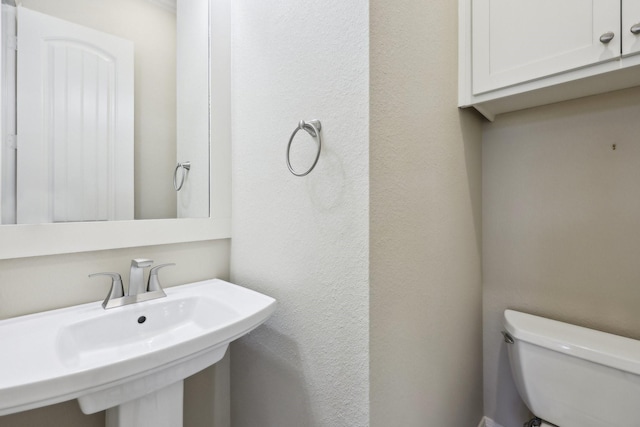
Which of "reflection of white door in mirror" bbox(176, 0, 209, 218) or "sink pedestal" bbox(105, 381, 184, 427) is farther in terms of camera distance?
"reflection of white door in mirror" bbox(176, 0, 209, 218)

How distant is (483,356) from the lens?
145cm

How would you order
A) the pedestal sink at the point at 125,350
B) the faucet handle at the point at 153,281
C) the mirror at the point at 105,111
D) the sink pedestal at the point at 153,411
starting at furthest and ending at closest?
the faucet handle at the point at 153,281 → the mirror at the point at 105,111 → the sink pedestal at the point at 153,411 → the pedestal sink at the point at 125,350

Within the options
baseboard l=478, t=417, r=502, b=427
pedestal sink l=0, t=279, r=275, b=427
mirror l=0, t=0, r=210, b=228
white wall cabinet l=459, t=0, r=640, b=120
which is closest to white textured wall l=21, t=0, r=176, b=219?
mirror l=0, t=0, r=210, b=228

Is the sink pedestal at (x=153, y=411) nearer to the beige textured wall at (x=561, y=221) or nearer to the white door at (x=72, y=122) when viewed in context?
the white door at (x=72, y=122)

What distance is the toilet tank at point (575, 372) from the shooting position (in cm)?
93

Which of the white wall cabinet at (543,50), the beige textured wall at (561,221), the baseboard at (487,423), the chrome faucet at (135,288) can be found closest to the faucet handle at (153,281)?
the chrome faucet at (135,288)

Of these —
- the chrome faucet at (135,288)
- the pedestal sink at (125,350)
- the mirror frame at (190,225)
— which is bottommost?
the pedestal sink at (125,350)

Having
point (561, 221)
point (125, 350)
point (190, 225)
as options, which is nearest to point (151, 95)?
point (190, 225)

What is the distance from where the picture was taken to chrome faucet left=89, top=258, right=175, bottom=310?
836 millimetres

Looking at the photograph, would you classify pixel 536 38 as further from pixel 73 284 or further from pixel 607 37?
pixel 73 284

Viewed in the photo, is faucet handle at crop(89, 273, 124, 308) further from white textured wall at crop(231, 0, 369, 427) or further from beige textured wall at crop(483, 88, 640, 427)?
beige textured wall at crop(483, 88, 640, 427)

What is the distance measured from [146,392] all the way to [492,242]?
1.46 metres

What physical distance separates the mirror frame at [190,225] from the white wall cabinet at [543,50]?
93 centimetres

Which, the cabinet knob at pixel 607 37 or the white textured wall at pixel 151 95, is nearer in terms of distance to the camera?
the cabinet knob at pixel 607 37
